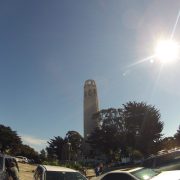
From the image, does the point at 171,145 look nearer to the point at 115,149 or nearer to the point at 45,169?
the point at 115,149

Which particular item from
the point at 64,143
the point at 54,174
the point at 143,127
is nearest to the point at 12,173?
the point at 54,174

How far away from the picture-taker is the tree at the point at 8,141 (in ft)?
265

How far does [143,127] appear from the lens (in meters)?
54.2

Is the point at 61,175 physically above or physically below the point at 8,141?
below

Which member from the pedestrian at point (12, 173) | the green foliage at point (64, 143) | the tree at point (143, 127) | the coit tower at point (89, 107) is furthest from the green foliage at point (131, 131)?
the pedestrian at point (12, 173)

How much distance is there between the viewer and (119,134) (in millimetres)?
61750

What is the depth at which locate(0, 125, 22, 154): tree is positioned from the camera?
8088 centimetres

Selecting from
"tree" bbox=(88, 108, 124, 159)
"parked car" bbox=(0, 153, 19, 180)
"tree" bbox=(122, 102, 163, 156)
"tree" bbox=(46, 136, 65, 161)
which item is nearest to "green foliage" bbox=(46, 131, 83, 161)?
"tree" bbox=(46, 136, 65, 161)

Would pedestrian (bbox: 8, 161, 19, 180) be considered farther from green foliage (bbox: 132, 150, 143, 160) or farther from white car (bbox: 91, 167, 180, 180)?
green foliage (bbox: 132, 150, 143, 160)

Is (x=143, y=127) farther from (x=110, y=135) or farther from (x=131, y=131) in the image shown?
(x=110, y=135)

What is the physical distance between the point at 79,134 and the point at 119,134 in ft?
99.6

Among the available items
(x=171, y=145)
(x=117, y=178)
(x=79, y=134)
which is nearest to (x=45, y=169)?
(x=117, y=178)

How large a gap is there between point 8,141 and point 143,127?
41.2 m

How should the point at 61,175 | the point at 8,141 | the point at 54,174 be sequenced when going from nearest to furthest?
the point at 54,174 → the point at 61,175 → the point at 8,141
